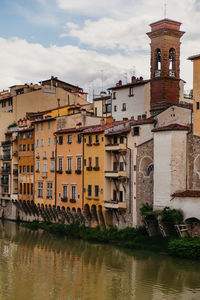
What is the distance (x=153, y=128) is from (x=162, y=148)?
11.0ft

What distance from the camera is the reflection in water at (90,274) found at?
31.1m

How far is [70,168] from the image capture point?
54625 millimetres

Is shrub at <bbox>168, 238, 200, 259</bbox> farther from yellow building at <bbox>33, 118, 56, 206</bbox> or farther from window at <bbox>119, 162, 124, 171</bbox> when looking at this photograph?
yellow building at <bbox>33, 118, 56, 206</bbox>

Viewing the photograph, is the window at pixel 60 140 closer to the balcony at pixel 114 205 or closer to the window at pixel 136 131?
the balcony at pixel 114 205

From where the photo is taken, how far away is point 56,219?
56531mm

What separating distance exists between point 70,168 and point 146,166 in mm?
11341

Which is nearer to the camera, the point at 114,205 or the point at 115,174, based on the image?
the point at 114,205

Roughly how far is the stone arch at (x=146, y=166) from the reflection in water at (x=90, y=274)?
6268mm

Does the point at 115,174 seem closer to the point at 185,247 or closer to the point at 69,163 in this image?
the point at 69,163

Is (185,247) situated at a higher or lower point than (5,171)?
lower

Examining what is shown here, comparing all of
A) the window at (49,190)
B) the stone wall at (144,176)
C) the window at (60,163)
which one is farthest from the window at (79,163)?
the stone wall at (144,176)

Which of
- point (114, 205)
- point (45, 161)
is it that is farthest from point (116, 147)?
point (45, 161)

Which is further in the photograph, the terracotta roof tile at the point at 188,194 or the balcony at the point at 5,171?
the balcony at the point at 5,171

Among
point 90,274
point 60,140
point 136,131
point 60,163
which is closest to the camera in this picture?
point 90,274
